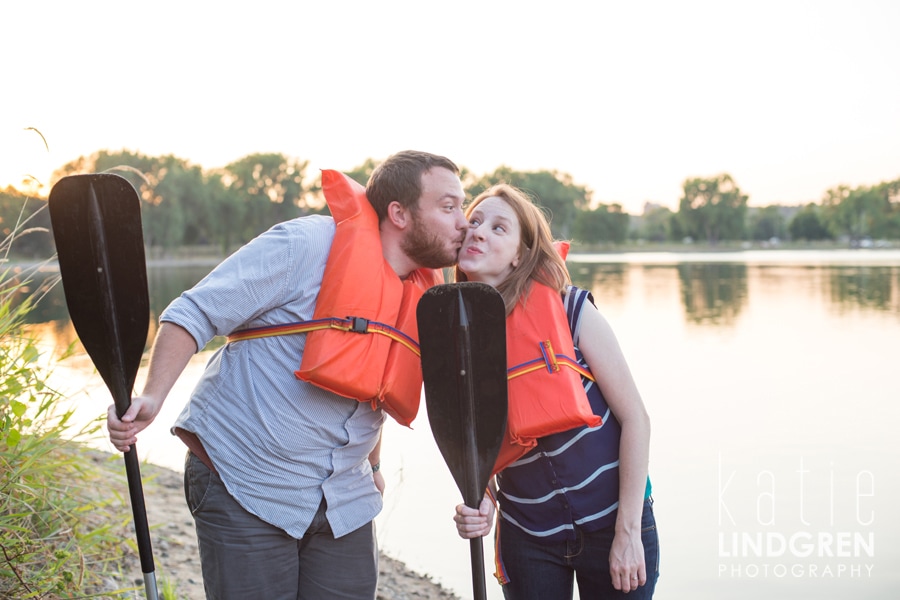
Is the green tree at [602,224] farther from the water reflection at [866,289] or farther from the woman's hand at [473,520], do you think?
the woman's hand at [473,520]

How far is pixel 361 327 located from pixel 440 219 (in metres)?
0.43

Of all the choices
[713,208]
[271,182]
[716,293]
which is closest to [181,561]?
[716,293]

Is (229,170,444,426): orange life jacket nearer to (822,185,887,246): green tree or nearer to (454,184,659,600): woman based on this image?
(454,184,659,600): woman

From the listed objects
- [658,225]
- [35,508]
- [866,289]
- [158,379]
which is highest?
[658,225]

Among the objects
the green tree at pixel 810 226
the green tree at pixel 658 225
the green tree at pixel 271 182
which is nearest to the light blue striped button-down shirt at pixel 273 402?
the green tree at pixel 271 182

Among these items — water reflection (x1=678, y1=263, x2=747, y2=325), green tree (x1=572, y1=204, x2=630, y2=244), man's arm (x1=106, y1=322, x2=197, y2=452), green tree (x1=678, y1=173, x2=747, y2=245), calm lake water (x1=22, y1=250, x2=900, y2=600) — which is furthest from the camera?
green tree (x1=678, y1=173, x2=747, y2=245)

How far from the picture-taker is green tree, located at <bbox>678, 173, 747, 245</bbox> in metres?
117

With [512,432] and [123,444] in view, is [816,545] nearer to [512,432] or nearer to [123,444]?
[512,432]

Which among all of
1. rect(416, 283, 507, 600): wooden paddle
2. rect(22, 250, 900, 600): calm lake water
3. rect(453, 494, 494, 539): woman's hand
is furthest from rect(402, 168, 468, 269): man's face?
rect(22, 250, 900, 600): calm lake water

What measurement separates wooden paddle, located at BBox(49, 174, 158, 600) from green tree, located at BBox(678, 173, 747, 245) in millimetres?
121357

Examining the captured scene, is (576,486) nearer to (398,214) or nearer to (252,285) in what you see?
(398,214)

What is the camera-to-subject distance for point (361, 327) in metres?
2.43

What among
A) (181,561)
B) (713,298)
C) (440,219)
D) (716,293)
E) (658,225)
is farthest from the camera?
(658,225)

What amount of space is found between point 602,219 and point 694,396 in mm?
98837
